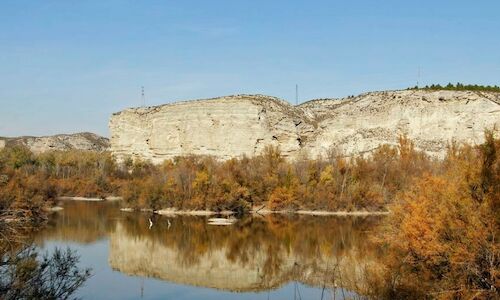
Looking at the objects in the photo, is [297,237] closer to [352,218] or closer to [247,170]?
[352,218]

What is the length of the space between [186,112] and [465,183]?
58.4 meters

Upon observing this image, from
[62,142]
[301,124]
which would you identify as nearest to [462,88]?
[301,124]

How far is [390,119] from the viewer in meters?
58.3

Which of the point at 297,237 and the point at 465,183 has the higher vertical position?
the point at 465,183

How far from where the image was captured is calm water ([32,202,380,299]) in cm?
1655

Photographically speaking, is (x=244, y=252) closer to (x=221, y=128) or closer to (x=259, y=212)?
(x=259, y=212)

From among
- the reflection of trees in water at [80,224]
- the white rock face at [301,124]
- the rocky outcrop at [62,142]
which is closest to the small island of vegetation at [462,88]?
the white rock face at [301,124]

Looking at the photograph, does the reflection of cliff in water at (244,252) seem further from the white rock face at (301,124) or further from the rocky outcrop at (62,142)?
the rocky outcrop at (62,142)

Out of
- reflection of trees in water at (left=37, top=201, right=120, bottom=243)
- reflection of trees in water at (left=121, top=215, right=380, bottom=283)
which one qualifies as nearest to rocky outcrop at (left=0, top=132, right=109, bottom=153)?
reflection of trees in water at (left=37, top=201, right=120, bottom=243)

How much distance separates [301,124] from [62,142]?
6835 centimetres

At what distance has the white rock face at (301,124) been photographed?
178ft

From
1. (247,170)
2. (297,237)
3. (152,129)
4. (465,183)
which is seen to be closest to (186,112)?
(152,129)

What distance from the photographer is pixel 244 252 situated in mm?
23250

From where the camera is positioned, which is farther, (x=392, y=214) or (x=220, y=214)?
(x=220, y=214)
